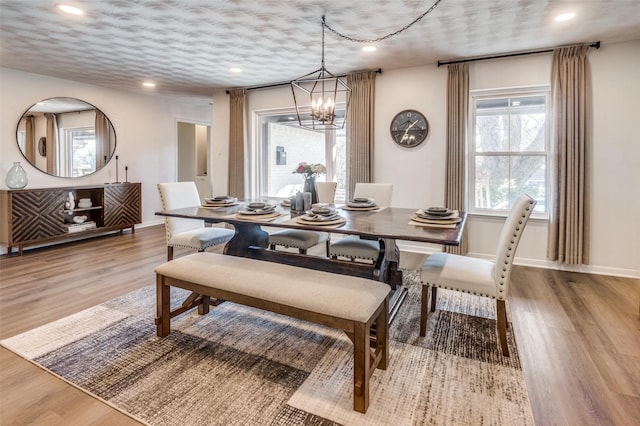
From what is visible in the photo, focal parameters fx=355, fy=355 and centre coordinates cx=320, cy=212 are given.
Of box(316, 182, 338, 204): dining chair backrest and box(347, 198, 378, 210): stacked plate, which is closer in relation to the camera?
box(347, 198, 378, 210): stacked plate

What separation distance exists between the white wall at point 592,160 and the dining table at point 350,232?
1927mm

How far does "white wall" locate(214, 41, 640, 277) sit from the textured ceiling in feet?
0.82

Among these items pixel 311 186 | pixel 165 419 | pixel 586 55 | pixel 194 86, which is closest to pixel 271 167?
pixel 194 86

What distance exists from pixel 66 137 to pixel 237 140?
252 centimetres

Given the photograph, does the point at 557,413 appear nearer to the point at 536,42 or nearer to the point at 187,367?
the point at 187,367

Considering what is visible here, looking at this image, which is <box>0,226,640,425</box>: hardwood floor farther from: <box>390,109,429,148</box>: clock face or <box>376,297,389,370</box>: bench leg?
<box>390,109,429,148</box>: clock face

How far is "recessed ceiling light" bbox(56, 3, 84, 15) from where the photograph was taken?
295 centimetres

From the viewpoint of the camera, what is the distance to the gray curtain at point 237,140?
19.7 ft

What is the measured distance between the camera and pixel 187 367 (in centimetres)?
208

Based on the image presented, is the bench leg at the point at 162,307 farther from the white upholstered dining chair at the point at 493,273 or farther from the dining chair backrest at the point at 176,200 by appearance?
the white upholstered dining chair at the point at 493,273

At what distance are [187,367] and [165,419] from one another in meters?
0.43

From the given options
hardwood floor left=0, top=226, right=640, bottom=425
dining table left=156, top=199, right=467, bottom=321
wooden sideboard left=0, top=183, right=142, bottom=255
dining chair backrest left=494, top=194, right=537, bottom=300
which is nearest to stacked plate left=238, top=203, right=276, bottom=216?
dining table left=156, top=199, right=467, bottom=321

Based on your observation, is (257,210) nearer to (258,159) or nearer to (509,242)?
(509,242)

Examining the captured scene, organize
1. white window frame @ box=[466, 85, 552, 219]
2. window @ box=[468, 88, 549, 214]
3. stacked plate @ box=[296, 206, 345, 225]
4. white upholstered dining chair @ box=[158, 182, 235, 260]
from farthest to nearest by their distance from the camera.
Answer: window @ box=[468, 88, 549, 214]
white window frame @ box=[466, 85, 552, 219]
white upholstered dining chair @ box=[158, 182, 235, 260]
stacked plate @ box=[296, 206, 345, 225]
